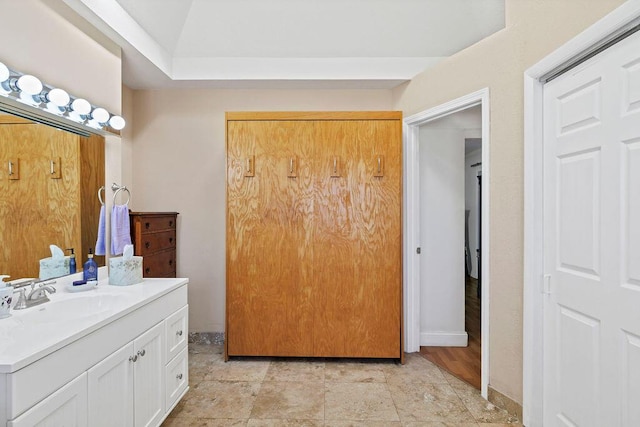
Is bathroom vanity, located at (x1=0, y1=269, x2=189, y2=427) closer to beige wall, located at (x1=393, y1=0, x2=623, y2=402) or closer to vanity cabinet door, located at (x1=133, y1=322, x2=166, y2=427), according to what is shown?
vanity cabinet door, located at (x1=133, y1=322, x2=166, y2=427)

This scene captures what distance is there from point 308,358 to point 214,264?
50.8 inches

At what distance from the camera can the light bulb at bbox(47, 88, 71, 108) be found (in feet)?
5.65

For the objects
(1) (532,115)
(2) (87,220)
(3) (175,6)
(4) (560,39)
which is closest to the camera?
(4) (560,39)

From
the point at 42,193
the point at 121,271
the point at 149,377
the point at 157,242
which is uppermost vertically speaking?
the point at 42,193

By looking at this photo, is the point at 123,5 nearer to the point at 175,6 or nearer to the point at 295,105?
the point at 175,6

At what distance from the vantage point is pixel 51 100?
173cm

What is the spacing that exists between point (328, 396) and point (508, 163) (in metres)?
1.99

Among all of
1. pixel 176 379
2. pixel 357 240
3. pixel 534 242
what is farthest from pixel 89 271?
pixel 534 242

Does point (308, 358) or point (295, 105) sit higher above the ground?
point (295, 105)

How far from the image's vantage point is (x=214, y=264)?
3.19m

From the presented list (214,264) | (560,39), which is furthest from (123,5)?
(560,39)

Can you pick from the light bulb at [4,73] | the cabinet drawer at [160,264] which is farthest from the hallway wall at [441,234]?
the light bulb at [4,73]

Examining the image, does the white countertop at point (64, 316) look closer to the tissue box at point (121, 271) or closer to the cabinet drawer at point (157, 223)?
the tissue box at point (121, 271)

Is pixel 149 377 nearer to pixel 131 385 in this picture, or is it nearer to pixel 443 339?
pixel 131 385
